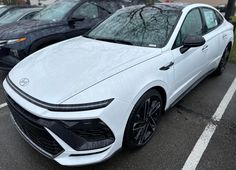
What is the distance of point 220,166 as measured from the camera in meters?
2.19

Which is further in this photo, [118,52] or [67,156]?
[118,52]

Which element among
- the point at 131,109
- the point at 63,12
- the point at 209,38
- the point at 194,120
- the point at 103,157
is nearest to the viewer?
the point at 103,157

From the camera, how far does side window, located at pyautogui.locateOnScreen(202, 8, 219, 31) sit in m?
3.49

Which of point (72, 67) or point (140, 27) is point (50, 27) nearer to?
point (140, 27)

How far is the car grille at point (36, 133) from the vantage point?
1.73 metres

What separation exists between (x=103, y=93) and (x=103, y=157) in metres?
0.57

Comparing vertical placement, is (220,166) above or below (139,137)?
below

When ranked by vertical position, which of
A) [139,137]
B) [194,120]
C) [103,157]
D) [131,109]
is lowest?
[194,120]

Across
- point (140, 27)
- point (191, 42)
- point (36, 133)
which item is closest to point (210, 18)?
point (191, 42)

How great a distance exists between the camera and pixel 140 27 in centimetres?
284

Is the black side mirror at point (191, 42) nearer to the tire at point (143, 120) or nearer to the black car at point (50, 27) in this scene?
the tire at point (143, 120)

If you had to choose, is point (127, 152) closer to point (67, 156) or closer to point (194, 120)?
point (67, 156)

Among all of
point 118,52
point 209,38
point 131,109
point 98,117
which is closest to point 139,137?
point 131,109

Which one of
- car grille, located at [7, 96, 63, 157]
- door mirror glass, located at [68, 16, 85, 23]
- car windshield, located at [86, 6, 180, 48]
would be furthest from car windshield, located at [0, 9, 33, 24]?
car grille, located at [7, 96, 63, 157]
